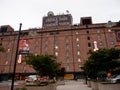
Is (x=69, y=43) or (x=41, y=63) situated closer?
(x=41, y=63)

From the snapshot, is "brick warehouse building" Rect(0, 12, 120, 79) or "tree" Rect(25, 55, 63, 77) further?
"brick warehouse building" Rect(0, 12, 120, 79)

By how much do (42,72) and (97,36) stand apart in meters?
41.6

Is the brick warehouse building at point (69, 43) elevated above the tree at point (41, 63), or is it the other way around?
the brick warehouse building at point (69, 43)

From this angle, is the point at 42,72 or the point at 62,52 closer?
the point at 42,72

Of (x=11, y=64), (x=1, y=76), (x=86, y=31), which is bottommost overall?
(x=1, y=76)

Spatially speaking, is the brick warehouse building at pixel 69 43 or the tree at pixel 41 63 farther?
the brick warehouse building at pixel 69 43

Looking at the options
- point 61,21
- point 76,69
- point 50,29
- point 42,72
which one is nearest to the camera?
point 42,72

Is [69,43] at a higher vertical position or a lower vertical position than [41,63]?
higher

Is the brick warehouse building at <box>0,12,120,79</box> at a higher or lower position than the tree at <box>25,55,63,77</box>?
higher

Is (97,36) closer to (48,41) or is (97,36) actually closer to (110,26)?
(110,26)

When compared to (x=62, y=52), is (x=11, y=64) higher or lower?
lower

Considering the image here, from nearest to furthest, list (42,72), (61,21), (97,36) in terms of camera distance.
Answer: (42,72)
(97,36)
(61,21)

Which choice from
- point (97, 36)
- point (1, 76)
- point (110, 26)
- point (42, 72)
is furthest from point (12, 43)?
point (42, 72)

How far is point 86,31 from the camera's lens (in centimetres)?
5641
